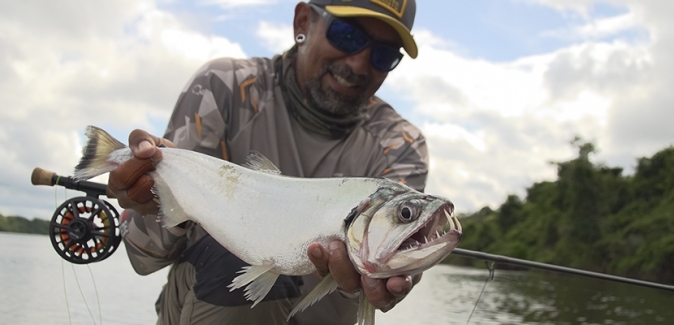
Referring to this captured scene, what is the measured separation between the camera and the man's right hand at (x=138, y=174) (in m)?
3.26

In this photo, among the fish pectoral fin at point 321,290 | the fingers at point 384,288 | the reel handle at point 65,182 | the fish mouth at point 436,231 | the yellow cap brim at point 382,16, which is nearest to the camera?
the fish mouth at point 436,231

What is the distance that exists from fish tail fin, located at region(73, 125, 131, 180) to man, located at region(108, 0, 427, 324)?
59cm

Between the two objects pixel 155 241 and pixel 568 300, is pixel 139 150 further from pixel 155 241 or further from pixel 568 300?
pixel 568 300

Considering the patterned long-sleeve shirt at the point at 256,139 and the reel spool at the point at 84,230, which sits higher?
the patterned long-sleeve shirt at the point at 256,139

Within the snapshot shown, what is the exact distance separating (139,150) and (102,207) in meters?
0.92

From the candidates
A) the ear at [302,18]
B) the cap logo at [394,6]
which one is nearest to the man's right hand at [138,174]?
the ear at [302,18]

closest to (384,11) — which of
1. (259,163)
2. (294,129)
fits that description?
(294,129)

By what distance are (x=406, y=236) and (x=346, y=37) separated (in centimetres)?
217

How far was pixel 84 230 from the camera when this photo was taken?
393 cm

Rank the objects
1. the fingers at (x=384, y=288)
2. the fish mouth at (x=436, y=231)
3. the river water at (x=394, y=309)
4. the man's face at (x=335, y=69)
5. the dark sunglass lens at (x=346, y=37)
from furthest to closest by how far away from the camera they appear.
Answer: the river water at (x=394, y=309), the man's face at (x=335, y=69), the dark sunglass lens at (x=346, y=37), the fingers at (x=384, y=288), the fish mouth at (x=436, y=231)

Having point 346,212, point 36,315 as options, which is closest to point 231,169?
point 346,212

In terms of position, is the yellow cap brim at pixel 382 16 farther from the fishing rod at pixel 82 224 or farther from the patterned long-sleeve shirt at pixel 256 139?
the fishing rod at pixel 82 224

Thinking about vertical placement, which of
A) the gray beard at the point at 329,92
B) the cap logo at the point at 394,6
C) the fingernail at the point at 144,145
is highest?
the cap logo at the point at 394,6

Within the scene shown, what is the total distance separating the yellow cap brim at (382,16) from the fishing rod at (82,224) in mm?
1905
